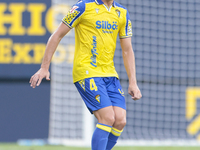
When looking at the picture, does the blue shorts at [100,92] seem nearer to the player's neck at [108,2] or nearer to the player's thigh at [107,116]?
the player's thigh at [107,116]

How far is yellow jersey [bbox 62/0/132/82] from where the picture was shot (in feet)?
11.9

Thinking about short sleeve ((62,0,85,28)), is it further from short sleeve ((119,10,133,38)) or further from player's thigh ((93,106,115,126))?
player's thigh ((93,106,115,126))

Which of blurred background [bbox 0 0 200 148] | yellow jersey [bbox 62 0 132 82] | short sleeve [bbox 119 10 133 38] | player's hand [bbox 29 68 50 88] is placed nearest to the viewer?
player's hand [bbox 29 68 50 88]

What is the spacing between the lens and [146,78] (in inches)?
314

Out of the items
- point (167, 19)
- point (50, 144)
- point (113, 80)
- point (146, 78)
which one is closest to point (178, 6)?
point (167, 19)

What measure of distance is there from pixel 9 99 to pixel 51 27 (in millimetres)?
1460

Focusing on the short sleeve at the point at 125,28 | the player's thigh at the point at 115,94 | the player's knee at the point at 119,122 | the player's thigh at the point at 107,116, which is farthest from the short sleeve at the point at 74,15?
the player's knee at the point at 119,122

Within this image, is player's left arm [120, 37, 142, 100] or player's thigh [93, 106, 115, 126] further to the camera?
player's left arm [120, 37, 142, 100]

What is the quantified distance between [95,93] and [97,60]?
0.29 m

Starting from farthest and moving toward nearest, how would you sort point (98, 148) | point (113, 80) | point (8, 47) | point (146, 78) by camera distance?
1. point (146, 78)
2. point (8, 47)
3. point (113, 80)
4. point (98, 148)

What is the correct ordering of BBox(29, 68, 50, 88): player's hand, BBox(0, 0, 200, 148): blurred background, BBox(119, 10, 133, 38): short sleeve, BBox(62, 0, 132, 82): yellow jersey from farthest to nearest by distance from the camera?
BBox(0, 0, 200, 148): blurred background < BBox(119, 10, 133, 38): short sleeve < BBox(62, 0, 132, 82): yellow jersey < BBox(29, 68, 50, 88): player's hand

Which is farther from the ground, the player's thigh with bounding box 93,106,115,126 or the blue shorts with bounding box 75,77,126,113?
the blue shorts with bounding box 75,77,126,113

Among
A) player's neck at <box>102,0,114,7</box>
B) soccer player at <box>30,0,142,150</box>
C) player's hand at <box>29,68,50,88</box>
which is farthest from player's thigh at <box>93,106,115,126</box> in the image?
player's neck at <box>102,0,114,7</box>

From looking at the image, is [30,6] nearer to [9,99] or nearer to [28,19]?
[28,19]
